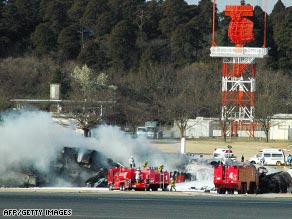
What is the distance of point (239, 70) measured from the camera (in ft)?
356

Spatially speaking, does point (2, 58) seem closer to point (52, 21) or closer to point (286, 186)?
point (52, 21)

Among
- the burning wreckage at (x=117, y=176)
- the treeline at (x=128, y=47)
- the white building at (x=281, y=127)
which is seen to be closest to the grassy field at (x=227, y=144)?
the white building at (x=281, y=127)

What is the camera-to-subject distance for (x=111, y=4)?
16062cm

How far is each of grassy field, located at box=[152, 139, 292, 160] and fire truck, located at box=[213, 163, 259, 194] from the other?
34.0 meters

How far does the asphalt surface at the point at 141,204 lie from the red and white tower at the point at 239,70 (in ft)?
190

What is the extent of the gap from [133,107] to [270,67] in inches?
1271

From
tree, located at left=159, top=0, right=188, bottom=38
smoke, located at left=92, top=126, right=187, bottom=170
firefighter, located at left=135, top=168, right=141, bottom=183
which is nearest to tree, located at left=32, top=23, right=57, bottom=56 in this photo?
tree, located at left=159, top=0, right=188, bottom=38

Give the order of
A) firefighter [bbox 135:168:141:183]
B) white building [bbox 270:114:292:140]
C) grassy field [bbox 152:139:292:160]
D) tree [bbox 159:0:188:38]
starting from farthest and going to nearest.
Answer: tree [bbox 159:0:188:38]
white building [bbox 270:114:292:140]
grassy field [bbox 152:139:292:160]
firefighter [bbox 135:168:141:183]

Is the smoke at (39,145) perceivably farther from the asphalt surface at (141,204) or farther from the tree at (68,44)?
the tree at (68,44)

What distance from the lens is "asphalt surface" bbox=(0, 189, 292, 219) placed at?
114 ft

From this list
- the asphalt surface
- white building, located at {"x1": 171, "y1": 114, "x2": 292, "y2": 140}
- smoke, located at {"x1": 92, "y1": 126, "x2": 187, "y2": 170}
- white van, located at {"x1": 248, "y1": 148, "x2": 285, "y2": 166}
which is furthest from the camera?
white building, located at {"x1": 171, "y1": 114, "x2": 292, "y2": 140}

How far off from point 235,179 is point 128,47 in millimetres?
92145

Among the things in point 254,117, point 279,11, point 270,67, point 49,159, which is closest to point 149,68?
point 270,67

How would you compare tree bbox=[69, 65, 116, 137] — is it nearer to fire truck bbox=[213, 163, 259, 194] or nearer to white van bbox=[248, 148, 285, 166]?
white van bbox=[248, 148, 285, 166]
